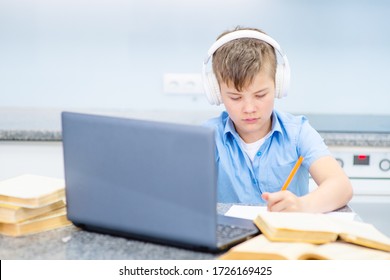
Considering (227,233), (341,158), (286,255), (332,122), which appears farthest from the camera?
(332,122)

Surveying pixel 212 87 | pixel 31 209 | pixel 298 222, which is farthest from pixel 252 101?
pixel 31 209

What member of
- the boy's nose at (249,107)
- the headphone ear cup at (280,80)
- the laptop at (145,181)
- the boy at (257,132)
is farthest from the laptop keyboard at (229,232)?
the headphone ear cup at (280,80)

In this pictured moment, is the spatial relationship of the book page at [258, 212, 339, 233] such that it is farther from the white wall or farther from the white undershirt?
the white wall

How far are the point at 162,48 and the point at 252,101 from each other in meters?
1.22

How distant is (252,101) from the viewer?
1.39 meters

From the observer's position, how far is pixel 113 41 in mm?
2541

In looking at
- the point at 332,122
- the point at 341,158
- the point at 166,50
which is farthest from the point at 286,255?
the point at 166,50

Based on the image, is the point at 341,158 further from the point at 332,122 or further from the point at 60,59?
the point at 60,59

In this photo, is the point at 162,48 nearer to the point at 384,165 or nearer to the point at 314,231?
the point at 384,165

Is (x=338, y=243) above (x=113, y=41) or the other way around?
the other way around

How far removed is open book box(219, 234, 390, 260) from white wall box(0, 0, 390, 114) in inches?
64.3

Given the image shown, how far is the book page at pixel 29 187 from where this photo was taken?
111cm

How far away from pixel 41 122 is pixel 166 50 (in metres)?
0.59

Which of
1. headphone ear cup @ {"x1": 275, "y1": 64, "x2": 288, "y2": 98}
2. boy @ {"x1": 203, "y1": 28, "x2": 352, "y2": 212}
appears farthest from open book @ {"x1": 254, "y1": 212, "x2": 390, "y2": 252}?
headphone ear cup @ {"x1": 275, "y1": 64, "x2": 288, "y2": 98}
